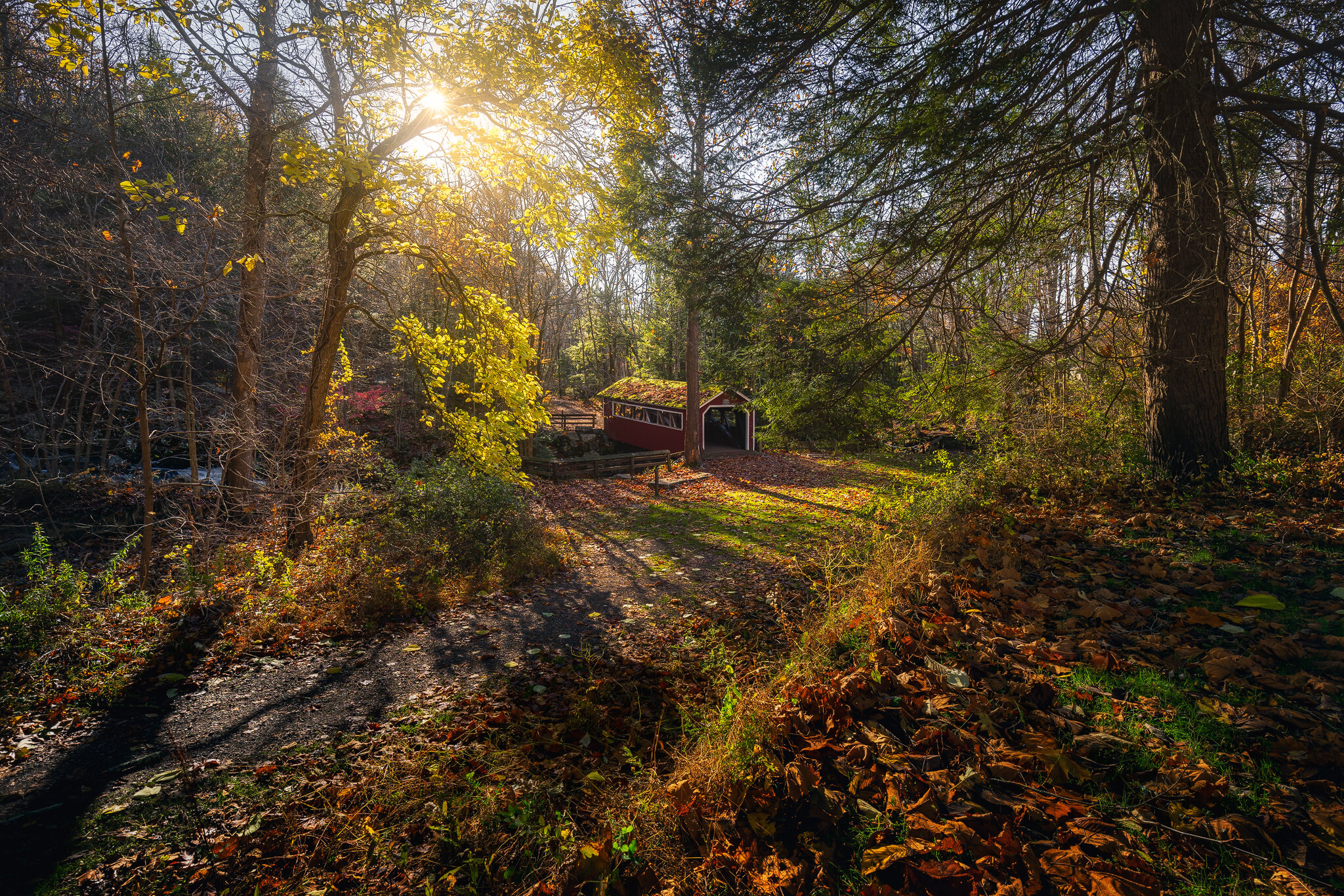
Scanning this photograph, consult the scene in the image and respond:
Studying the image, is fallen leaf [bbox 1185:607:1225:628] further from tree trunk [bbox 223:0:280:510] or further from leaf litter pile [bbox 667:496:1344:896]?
tree trunk [bbox 223:0:280:510]

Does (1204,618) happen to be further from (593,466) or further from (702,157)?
(593,466)

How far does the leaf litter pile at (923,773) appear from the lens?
1.91m

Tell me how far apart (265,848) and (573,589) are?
204 inches

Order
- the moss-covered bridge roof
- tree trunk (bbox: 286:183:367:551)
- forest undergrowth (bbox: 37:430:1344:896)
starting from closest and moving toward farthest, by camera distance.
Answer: forest undergrowth (bbox: 37:430:1344:896) < tree trunk (bbox: 286:183:367:551) < the moss-covered bridge roof

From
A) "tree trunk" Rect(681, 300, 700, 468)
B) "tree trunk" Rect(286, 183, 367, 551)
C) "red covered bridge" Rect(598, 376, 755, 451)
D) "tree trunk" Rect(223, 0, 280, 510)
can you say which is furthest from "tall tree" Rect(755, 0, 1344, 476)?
"red covered bridge" Rect(598, 376, 755, 451)

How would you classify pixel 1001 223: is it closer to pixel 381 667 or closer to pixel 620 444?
pixel 381 667

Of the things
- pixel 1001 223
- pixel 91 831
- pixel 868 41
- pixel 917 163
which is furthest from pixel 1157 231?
pixel 91 831

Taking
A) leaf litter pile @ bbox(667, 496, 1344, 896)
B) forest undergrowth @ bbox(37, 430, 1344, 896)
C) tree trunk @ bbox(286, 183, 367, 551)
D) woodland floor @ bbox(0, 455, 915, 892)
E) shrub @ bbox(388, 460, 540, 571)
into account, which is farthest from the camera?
shrub @ bbox(388, 460, 540, 571)

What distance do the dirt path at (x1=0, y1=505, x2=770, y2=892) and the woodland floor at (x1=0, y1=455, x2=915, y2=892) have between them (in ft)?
0.04

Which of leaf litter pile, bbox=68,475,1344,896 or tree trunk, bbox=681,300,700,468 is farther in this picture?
tree trunk, bbox=681,300,700,468

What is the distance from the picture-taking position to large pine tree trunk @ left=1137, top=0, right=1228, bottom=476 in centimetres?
444

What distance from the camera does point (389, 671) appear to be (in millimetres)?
5000

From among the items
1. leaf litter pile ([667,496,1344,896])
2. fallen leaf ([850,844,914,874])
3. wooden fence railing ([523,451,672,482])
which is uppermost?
leaf litter pile ([667,496,1344,896])

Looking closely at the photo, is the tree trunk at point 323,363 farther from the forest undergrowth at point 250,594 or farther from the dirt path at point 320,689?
the dirt path at point 320,689
